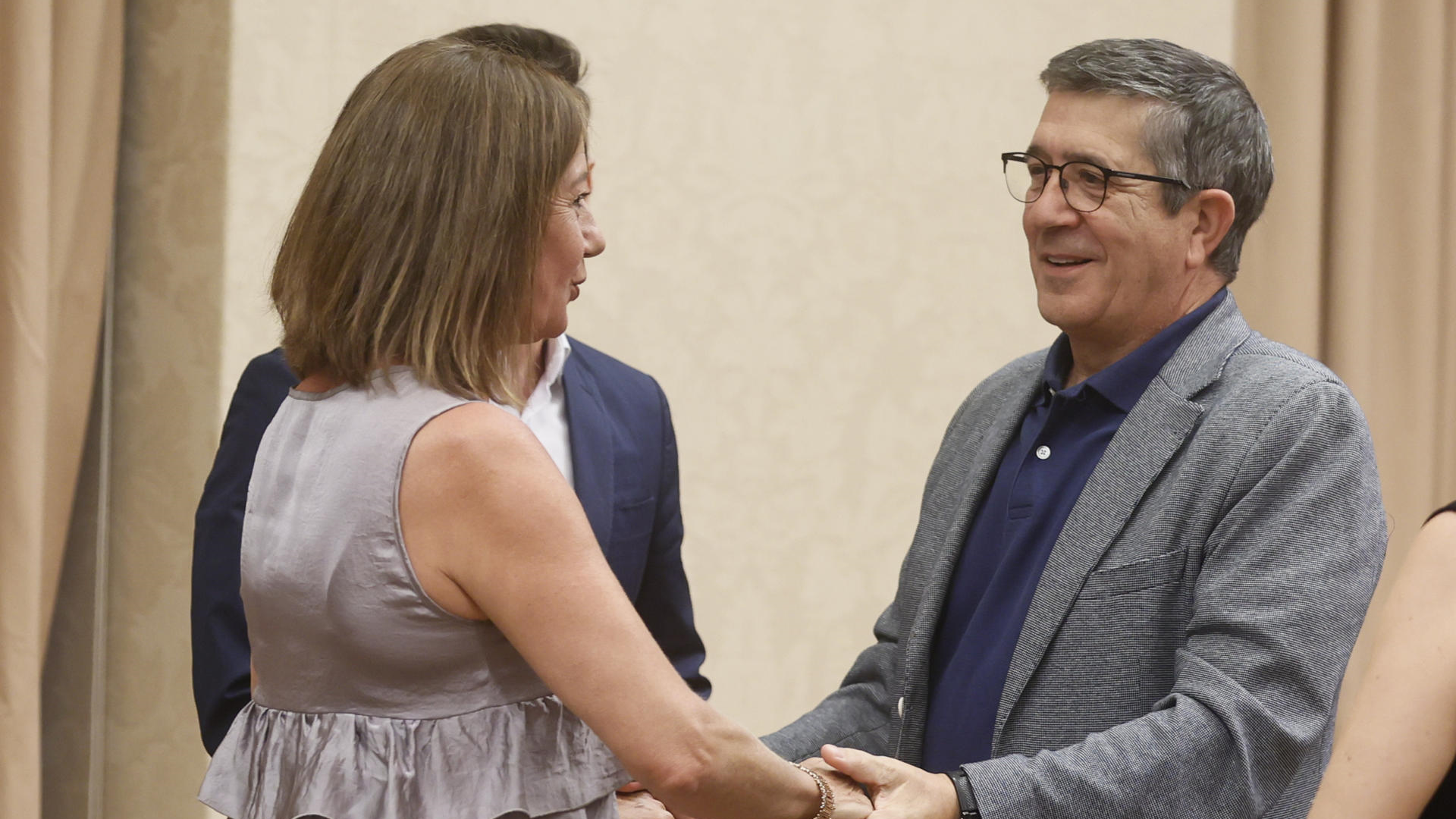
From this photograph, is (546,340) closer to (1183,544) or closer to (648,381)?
(648,381)

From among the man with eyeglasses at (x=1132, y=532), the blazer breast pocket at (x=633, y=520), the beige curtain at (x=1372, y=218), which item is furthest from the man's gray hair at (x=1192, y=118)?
the beige curtain at (x=1372, y=218)

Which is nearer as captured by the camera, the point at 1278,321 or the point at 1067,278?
the point at 1067,278

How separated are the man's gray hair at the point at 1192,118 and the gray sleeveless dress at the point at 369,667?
1.03 m

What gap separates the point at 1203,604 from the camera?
1575mm

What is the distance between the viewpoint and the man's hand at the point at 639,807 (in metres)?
1.68

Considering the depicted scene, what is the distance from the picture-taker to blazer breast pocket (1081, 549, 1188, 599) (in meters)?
1.63

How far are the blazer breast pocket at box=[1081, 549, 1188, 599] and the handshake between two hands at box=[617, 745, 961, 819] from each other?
0.28m

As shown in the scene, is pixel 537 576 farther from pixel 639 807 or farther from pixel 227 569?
pixel 227 569

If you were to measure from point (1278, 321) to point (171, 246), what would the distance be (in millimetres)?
2328

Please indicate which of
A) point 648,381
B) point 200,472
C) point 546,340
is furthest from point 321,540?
point 200,472

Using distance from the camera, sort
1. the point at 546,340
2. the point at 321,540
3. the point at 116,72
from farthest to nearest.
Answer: the point at 116,72, the point at 546,340, the point at 321,540

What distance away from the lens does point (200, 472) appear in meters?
2.62

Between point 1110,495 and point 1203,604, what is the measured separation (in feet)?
0.59

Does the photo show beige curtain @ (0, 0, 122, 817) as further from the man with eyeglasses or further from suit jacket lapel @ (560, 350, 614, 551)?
the man with eyeglasses
